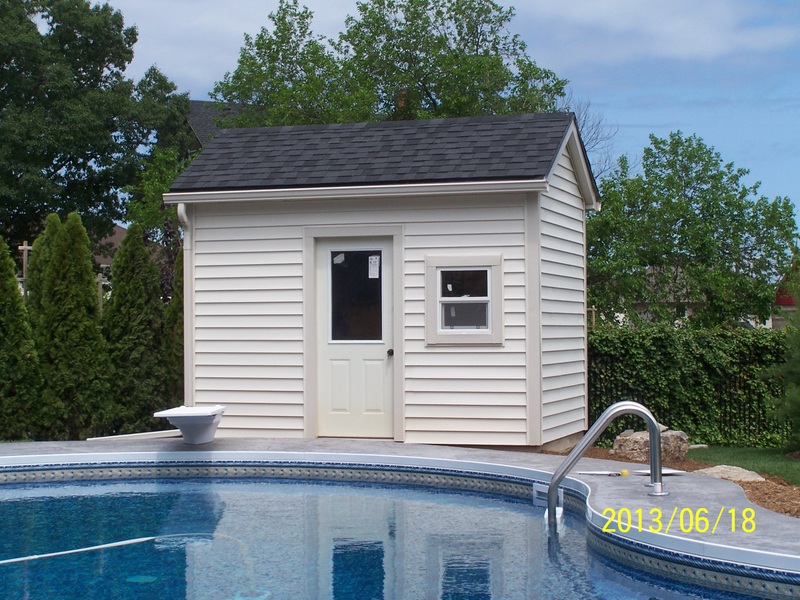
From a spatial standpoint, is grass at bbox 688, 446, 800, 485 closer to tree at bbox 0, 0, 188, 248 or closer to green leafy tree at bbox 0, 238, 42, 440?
green leafy tree at bbox 0, 238, 42, 440

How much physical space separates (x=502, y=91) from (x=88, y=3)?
12192mm

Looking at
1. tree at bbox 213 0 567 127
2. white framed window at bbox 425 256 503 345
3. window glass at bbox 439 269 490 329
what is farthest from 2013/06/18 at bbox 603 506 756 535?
tree at bbox 213 0 567 127

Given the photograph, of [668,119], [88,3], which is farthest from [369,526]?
[88,3]

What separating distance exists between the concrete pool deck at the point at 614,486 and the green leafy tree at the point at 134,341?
4.75ft

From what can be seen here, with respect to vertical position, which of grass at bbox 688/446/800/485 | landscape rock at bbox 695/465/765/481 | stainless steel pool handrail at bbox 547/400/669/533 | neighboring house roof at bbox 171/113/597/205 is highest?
neighboring house roof at bbox 171/113/597/205

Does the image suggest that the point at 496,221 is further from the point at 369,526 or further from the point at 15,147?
the point at 15,147

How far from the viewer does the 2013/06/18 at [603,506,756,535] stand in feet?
17.0

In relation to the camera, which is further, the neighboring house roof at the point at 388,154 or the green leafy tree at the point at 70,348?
the green leafy tree at the point at 70,348

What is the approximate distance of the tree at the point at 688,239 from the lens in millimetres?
21234

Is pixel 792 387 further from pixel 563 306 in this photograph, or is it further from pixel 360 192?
pixel 360 192

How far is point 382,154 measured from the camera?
1008 cm

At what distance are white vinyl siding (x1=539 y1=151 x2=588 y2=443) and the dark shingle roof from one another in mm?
460

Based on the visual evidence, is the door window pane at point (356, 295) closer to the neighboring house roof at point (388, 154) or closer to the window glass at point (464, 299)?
the window glass at point (464, 299)

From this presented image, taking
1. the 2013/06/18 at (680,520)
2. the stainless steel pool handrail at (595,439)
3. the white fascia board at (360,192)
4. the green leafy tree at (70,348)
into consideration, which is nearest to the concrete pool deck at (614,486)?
the 2013/06/18 at (680,520)
